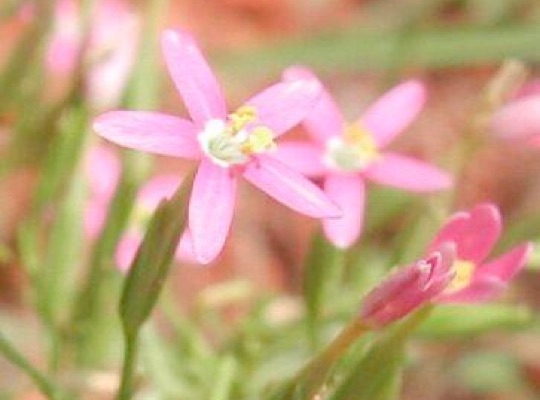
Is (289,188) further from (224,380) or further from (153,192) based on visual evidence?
(153,192)

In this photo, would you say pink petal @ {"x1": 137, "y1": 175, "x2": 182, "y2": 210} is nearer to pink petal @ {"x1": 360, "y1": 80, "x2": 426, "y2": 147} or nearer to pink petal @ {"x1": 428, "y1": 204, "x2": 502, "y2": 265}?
pink petal @ {"x1": 360, "y1": 80, "x2": 426, "y2": 147}

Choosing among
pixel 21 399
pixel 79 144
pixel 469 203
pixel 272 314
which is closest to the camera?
pixel 79 144

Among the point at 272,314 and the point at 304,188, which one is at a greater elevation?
the point at 304,188

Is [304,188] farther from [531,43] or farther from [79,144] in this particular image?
[531,43]

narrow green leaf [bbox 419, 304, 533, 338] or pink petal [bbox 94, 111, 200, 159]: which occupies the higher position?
pink petal [bbox 94, 111, 200, 159]

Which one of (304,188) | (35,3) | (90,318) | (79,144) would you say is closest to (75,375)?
(90,318)

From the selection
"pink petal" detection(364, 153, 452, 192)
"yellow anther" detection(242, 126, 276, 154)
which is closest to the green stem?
"yellow anther" detection(242, 126, 276, 154)

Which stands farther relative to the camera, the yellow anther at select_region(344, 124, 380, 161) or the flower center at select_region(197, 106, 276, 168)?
the yellow anther at select_region(344, 124, 380, 161)

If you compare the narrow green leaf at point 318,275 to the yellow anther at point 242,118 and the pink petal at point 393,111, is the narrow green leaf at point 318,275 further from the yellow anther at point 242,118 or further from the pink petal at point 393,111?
the yellow anther at point 242,118
